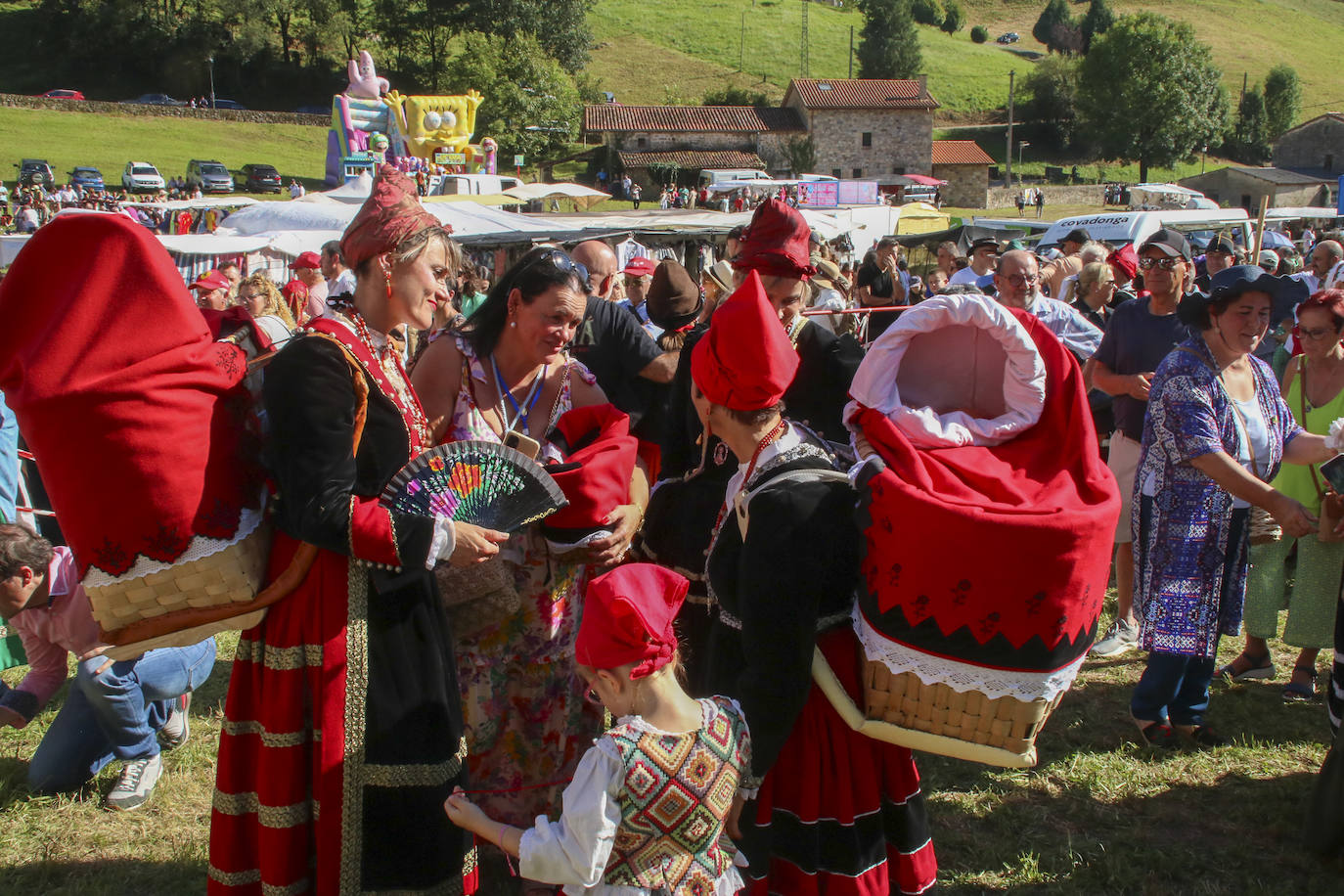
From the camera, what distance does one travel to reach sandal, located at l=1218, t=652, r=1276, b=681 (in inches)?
199

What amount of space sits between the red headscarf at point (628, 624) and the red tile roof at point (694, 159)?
5765 centimetres

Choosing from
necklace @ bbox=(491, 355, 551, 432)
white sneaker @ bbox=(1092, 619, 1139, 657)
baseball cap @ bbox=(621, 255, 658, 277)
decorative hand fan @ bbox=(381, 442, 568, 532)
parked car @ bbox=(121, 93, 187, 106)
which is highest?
parked car @ bbox=(121, 93, 187, 106)

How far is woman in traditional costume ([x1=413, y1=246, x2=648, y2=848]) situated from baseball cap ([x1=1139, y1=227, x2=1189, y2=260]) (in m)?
3.69

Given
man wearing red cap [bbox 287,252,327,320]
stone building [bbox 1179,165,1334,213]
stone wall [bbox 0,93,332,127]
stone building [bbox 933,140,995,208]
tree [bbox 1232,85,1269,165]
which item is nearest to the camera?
man wearing red cap [bbox 287,252,327,320]

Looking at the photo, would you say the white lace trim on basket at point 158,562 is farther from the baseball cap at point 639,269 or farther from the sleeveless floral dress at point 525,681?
the baseball cap at point 639,269

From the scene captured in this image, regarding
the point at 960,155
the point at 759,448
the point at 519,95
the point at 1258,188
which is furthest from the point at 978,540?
the point at 960,155

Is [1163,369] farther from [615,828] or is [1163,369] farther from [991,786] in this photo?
[615,828]

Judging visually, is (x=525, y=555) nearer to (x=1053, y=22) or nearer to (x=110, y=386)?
(x=110, y=386)

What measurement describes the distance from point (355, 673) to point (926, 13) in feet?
368

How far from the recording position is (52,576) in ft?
13.3

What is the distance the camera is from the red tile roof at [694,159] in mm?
57469

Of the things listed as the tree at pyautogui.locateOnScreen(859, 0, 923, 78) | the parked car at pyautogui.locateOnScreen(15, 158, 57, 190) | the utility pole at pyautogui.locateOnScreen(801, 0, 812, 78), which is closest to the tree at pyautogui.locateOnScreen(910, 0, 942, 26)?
the utility pole at pyautogui.locateOnScreen(801, 0, 812, 78)

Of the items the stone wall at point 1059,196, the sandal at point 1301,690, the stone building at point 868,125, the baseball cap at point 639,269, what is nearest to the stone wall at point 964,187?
the stone wall at point 1059,196

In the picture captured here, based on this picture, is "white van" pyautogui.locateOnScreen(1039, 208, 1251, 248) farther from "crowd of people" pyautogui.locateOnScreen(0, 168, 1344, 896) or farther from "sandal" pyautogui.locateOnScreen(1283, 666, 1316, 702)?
"crowd of people" pyautogui.locateOnScreen(0, 168, 1344, 896)
